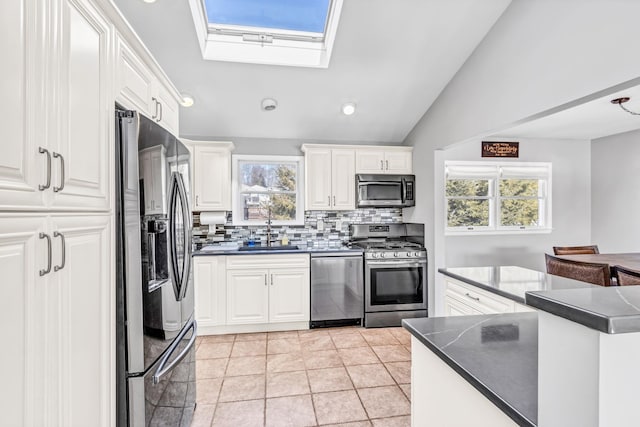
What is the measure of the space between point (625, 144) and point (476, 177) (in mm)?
1933

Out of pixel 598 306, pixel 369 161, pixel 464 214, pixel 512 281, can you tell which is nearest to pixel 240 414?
pixel 512 281

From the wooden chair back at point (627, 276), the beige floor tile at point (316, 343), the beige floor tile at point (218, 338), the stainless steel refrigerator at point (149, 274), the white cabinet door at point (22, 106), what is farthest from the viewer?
the beige floor tile at point (218, 338)

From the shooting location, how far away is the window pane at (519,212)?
4.63 m

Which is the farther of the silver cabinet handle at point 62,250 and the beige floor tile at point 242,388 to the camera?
the beige floor tile at point 242,388

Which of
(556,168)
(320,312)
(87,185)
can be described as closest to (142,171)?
(87,185)

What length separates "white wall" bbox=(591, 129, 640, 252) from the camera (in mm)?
4188

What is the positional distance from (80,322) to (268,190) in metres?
3.15

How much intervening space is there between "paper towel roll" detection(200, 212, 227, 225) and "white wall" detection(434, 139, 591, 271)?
341 centimetres

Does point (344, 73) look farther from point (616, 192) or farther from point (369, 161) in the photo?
point (616, 192)

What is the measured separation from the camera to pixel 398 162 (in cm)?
412

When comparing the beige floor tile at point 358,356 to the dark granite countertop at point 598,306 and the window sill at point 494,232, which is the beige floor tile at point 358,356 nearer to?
the window sill at point 494,232

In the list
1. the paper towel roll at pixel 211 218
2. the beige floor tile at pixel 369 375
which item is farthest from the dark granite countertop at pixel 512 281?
the paper towel roll at pixel 211 218

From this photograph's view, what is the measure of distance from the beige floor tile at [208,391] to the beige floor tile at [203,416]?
0.18ft

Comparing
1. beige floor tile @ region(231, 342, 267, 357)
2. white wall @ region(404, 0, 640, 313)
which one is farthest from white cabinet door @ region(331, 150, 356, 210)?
beige floor tile @ region(231, 342, 267, 357)
